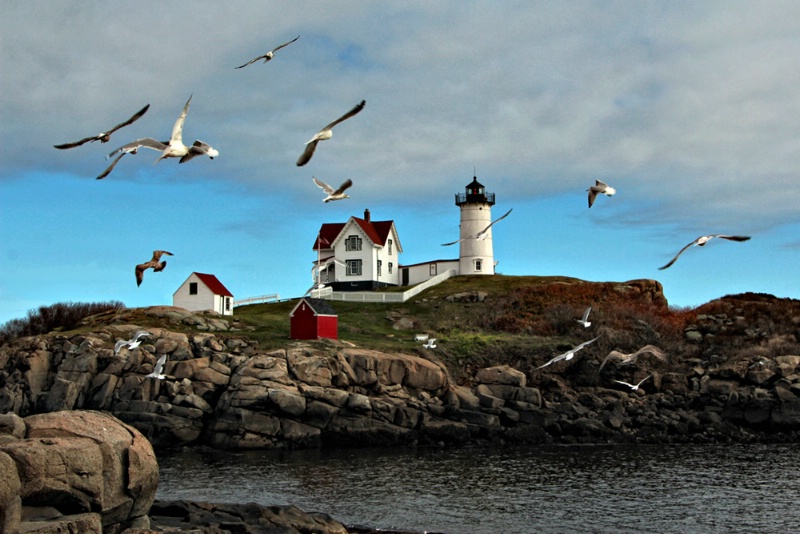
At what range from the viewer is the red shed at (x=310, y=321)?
54.9 meters

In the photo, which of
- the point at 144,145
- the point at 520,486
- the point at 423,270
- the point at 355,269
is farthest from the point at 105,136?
the point at 423,270

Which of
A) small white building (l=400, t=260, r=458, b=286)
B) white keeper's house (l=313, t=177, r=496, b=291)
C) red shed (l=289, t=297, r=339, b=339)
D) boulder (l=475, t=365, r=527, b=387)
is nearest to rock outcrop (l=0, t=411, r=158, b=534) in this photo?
boulder (l=475, t=365, r=527, b=387)

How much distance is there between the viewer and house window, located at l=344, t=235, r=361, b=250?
80.9m

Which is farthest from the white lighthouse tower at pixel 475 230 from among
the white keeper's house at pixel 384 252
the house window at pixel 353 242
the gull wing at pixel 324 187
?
the gull wing at pixel 324 187

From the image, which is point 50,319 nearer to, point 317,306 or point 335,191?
point 317,306

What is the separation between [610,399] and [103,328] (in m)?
29.7

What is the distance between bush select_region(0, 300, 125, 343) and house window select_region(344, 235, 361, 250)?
22149 mm

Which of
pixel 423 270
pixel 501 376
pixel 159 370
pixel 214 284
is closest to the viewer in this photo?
pixel 159 370

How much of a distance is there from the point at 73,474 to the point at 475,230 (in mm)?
67912

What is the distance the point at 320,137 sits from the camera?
2023 centimetres

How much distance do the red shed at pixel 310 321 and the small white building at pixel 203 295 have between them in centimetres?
1125

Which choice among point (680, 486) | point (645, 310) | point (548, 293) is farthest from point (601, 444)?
point (548, 293)

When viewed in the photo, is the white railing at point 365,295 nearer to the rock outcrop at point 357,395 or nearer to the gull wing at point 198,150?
the rock outcrop at point 357,395

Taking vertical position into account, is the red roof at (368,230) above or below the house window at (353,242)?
above
